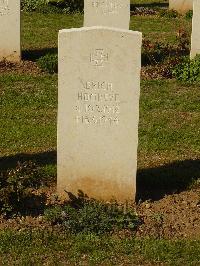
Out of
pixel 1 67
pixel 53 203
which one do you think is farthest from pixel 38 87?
pixel 53 203

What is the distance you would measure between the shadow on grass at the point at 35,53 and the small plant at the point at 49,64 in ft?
2.96

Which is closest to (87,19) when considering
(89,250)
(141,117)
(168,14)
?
(141,117)

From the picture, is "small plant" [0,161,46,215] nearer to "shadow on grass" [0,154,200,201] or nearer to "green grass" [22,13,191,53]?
"shadow on grass" [0,154,200,201]

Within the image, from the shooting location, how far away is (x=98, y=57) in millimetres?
6609

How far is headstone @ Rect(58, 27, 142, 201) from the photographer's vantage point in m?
6.59

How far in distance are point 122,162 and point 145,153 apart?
1.68 meters

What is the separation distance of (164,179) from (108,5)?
20.6 ft

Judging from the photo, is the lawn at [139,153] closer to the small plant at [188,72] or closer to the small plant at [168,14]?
the small plant at [188,72]

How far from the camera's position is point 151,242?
6258 mm

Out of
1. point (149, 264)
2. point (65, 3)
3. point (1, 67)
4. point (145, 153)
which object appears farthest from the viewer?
point (65, 3)

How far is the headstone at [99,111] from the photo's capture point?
659 centimetres

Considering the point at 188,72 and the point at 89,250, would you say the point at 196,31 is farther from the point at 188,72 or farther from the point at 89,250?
the point at 89,250

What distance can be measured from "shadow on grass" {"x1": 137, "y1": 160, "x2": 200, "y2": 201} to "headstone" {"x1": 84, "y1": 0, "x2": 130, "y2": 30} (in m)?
5.59

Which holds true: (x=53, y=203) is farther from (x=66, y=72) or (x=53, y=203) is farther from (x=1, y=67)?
(x=1, y=67)
